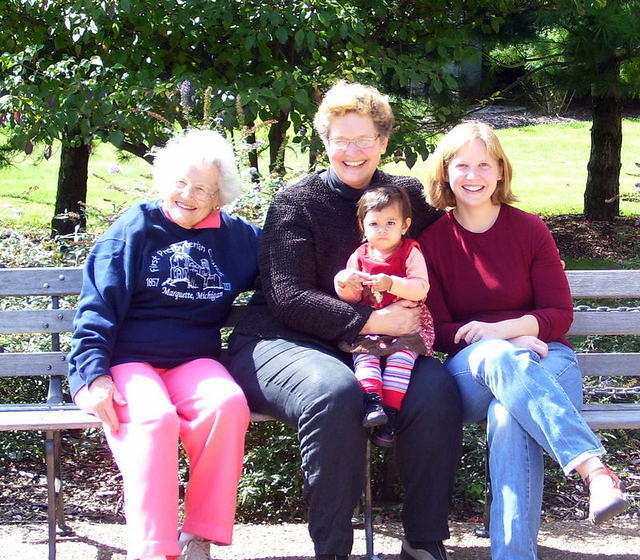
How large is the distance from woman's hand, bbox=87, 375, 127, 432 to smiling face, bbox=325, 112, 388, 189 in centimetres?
113

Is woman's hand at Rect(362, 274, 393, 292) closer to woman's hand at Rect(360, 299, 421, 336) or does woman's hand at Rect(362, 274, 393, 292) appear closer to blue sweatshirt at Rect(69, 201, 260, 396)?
woman's hand at Rect(360, 299, 421, 336)

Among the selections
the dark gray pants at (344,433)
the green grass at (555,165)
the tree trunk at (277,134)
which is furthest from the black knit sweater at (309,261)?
the green grass at (555,165)

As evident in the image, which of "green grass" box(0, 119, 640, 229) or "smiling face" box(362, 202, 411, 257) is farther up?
"green grass" box(0, 119, 640, 229)

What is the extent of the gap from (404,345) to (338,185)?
2.22 ft

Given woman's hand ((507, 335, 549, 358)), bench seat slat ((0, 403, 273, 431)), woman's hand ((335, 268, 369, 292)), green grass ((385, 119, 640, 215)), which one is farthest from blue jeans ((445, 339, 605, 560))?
green grass ((385, 119, 640, 215))

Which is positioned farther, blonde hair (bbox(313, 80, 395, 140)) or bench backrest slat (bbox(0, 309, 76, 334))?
bench backrest slat (bbox(0, 309, 76, 334))

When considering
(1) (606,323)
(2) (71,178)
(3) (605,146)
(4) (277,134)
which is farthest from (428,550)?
(3) (605,146)

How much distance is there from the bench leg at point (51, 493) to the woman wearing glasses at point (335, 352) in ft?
2.19

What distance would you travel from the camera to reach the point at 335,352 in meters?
3.42

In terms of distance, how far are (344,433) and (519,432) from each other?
0.56 m

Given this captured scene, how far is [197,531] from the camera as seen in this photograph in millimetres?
3037

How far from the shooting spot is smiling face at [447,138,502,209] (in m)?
3.46

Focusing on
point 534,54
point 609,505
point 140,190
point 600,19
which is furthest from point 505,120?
point 609,505

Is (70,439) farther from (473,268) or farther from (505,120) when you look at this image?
(505,120)
